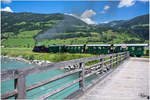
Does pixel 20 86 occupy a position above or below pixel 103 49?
below

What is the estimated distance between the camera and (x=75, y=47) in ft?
132

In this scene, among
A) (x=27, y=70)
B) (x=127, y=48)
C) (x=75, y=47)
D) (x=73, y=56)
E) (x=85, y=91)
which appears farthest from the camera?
(x=75, y=47)

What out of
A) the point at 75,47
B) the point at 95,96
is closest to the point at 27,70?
the point at 95,96

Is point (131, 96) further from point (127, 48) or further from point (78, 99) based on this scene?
point (127, 48)

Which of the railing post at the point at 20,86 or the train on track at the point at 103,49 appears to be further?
the train on track at the point at 103,49

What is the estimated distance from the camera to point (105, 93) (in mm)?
5020

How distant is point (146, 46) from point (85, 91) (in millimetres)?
28459

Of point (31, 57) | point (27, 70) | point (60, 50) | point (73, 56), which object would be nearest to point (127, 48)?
point (73, 56)

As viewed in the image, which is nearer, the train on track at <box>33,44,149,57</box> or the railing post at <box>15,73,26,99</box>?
the railing post at <box>15,73,26,99</box>

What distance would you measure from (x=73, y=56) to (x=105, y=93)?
24.5 metres

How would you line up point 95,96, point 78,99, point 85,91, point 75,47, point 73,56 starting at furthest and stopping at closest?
point 75,47, point 73,56, point 85,91, point 95,96, point 78,99

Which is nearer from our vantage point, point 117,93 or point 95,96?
point 95,96

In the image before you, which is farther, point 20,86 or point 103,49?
point 103,49

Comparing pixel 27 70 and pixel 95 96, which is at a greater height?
pixel 27 70
